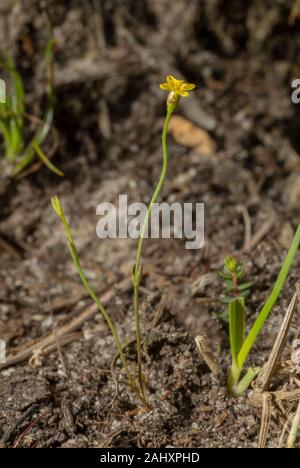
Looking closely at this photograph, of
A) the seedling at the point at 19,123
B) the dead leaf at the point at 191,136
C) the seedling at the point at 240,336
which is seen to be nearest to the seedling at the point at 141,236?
the seedling at the point at 240,336

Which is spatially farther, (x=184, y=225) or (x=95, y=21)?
(x=95, y=21)

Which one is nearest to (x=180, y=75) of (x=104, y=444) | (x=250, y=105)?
(x=250, y=105)

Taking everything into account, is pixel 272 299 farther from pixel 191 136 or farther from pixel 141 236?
pixel 191 136

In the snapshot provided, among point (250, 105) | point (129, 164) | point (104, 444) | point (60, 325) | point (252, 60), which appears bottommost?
point (104, 444)

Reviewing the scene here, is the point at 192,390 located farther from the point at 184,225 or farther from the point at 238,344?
the point at 184,225

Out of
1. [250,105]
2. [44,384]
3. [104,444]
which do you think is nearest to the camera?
[104,444]

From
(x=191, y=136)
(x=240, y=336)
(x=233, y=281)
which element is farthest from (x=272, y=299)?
(x=191, y=136)

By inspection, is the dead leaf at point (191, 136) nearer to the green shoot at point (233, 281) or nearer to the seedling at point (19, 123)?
the seedling at point (19, 123)
